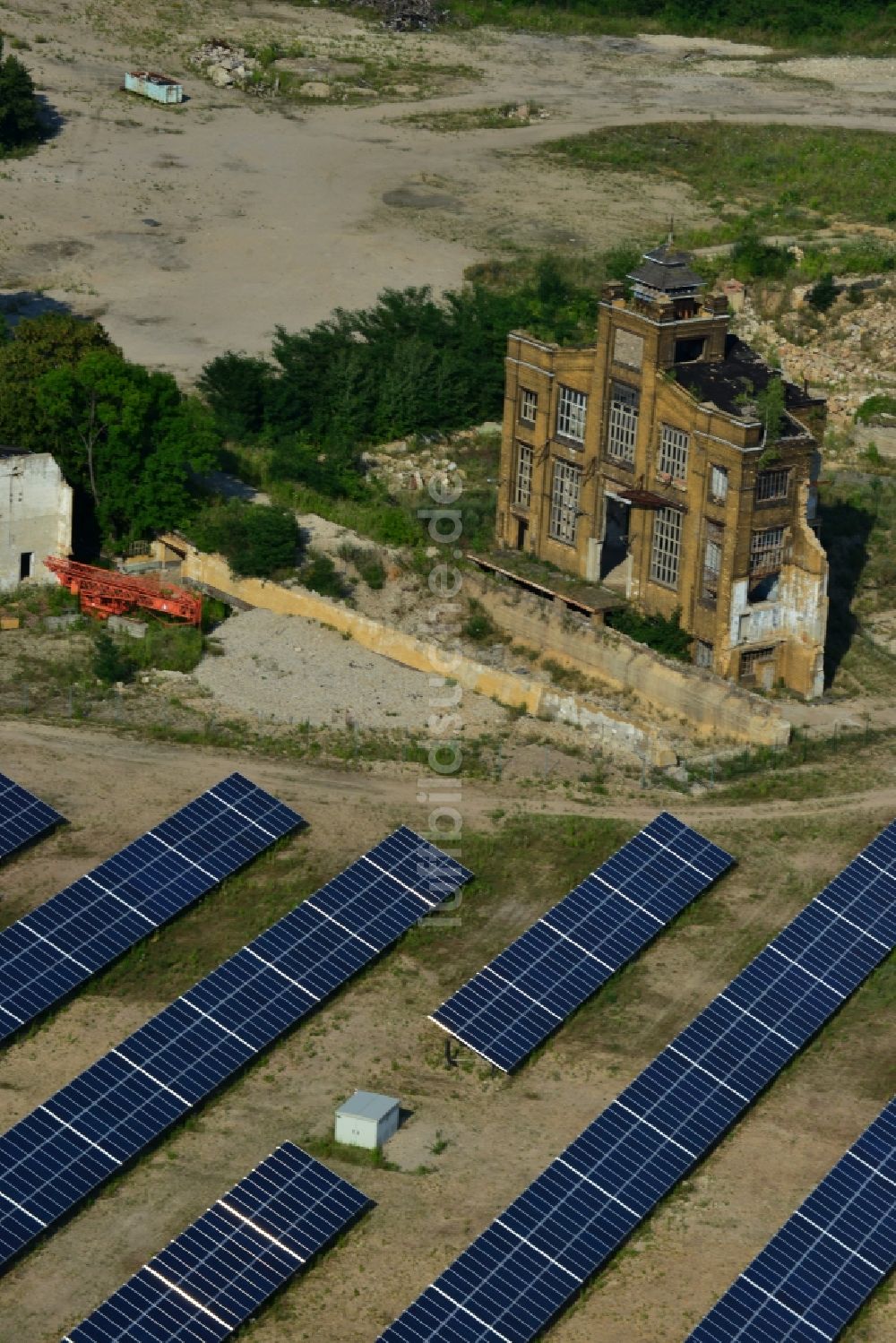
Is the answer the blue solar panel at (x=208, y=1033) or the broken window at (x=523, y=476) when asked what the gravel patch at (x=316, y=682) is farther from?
the blue solar panel at (x=208, y=1033)

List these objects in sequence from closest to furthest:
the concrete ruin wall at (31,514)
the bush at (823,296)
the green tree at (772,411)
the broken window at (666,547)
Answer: the green tree at (772,411) < the broken window at (666,547) < the concrete ruin wall at (31,514) < the bush at (823,296)

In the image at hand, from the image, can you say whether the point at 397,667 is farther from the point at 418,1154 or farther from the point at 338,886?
the point at 418,1154

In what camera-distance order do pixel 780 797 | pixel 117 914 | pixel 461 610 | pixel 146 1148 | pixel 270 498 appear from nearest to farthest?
pixel 146 1148 → pixel 117 914 → pixel 780 797 → pixel 461 610 → pixel 270 498

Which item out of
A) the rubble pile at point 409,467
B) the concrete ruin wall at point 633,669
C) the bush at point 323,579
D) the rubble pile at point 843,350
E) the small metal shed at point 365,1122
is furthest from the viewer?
the rubble pile at point 843,350

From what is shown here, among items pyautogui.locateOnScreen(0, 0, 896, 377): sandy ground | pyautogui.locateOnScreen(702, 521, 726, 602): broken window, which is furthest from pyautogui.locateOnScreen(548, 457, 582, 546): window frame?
pyautogui.locateOnScreen(0, 0, 896, 377): sandy ground

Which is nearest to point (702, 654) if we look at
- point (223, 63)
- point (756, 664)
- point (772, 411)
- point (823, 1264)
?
point (756, 664)

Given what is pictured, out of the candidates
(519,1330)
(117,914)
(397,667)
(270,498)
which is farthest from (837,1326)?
(270,498)

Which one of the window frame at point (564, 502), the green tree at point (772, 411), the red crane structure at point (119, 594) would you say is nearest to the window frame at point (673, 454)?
the green tree at point (772, 411)
